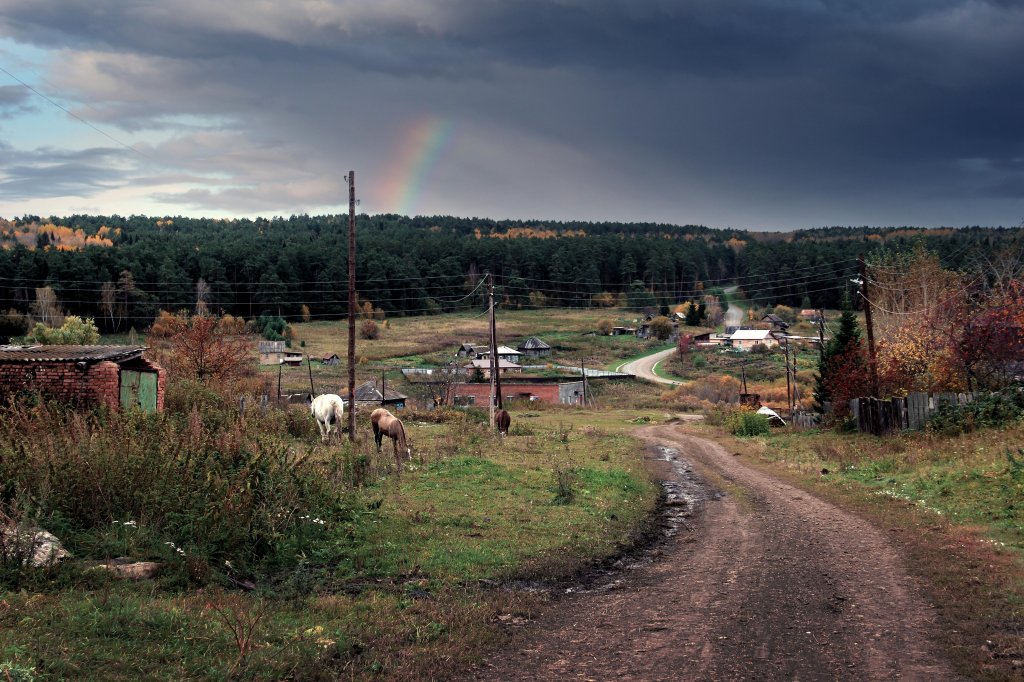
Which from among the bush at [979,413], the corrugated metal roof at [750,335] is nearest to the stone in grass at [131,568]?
the bush at [979,413]

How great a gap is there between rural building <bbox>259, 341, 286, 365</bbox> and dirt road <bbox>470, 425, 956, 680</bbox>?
9220 centimetres

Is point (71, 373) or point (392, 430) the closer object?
point (71, 373)

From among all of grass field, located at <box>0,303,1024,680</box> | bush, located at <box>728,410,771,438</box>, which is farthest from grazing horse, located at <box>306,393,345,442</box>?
bush, located at <box>728,410,771,438</box>

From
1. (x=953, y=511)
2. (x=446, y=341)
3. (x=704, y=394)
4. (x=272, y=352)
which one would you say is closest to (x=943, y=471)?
(x=953, y=511)

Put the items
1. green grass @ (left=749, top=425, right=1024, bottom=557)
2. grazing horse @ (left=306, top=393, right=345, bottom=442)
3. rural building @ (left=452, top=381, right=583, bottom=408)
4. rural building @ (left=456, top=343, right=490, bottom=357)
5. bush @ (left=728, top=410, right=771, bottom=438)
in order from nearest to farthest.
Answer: green grass @ (left=749, top=425, right=1024, bottom=557) → grazing horse @ (left=306, top=393, right=345, bottom=442) → bush @ (left=728, top=410, right=771, bottom=438) → rural building @ (left=452, top=381, right=583, bottom=408) → rural building @ (left=456, top=343, right=490, bottom=357)

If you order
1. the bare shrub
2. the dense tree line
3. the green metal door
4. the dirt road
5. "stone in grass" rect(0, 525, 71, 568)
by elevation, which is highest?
the dense tree line

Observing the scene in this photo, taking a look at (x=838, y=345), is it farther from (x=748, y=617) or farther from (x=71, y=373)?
(x=748, y=617)

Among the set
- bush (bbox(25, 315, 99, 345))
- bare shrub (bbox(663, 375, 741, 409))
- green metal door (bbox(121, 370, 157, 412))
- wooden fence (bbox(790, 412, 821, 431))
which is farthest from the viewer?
bare shrub (bbox(663, 375, 741, 409))

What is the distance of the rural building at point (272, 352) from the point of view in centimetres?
10150

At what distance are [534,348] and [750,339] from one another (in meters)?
35.8

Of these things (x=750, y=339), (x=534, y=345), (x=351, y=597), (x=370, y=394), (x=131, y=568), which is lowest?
(x=370, y=394)

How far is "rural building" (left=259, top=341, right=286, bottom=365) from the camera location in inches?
3996

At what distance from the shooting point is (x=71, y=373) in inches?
794

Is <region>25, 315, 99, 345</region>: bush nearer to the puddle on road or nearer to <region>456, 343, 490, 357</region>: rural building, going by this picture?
the puddle on road
